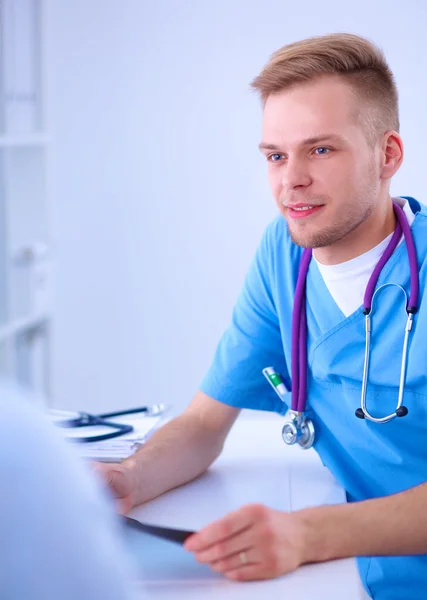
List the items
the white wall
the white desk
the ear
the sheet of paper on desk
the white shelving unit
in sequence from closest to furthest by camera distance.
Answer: the white desk < the sheet of paper on desk < the ear < the white shelving unit < the white wall

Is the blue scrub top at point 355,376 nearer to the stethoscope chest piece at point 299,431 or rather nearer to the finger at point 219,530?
the stethoscope chest piece at point 299,431

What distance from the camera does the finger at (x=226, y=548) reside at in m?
0.93

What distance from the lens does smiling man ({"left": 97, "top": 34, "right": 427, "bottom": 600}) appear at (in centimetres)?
122

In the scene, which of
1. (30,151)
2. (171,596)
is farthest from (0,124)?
(171,596)

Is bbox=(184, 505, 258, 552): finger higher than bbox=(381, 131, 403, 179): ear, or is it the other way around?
bbox=(381, 131, 403, 179): ear

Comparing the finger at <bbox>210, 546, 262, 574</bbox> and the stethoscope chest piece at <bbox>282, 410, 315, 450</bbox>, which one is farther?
the stethoscope chest piece at <bbox>282, 410, 315, 450</bbox>

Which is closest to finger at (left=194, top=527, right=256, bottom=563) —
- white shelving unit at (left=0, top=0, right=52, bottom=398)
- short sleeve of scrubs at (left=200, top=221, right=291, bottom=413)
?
short sleeve of scrubs at (left=200, top=221, right=291, bottom=413)

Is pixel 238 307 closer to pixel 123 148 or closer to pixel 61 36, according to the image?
pixel 123 148

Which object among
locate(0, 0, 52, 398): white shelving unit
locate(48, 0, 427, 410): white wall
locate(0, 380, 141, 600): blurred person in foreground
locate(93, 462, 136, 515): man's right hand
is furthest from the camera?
locate(48, 0, 427, 410): white wall

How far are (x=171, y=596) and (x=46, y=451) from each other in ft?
1.77

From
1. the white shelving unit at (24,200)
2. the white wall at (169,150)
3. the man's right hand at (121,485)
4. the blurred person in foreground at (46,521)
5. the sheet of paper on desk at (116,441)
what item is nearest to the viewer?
the blurred person in foreground at (46,521)

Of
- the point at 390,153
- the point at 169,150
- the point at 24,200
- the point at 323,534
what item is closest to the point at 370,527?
the point at 323,534

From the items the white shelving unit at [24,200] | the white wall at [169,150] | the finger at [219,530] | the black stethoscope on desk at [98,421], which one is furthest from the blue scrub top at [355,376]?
the white wall at [169,150]

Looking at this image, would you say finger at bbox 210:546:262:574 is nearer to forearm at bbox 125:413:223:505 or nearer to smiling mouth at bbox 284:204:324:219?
forearm at bbox 125:413:223:505
